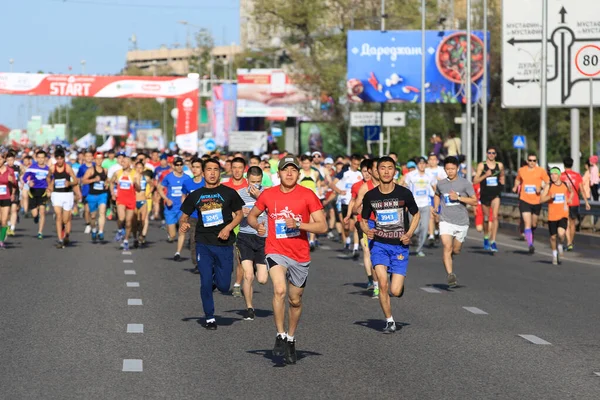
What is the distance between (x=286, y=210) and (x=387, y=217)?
2.31m

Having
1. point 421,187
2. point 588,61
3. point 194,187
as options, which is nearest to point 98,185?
point 421,187

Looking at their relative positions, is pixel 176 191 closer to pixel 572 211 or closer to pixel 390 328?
pixel 572 211

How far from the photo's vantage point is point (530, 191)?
25.5 meters

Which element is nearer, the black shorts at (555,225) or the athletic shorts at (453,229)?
the athletic shorts at (453,229)

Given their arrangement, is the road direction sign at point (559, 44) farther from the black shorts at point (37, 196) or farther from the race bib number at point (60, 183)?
the race bib number at point (60, 183)

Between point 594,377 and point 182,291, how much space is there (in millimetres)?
7764

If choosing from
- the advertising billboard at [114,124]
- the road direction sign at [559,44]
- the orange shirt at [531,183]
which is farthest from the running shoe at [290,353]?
the advertising billboard at [114,124]

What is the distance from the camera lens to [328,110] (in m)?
65.7

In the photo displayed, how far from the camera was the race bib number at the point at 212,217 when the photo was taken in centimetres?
1359

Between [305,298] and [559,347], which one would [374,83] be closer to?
[305,298]

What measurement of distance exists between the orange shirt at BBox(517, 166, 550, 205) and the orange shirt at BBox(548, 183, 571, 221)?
2.10m

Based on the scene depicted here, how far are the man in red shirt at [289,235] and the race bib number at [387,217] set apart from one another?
214cm

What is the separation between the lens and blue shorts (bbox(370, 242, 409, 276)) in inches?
523

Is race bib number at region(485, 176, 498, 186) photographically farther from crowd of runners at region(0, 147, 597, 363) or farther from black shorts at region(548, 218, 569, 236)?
black shorts at region(548, 218, 569, 236)
